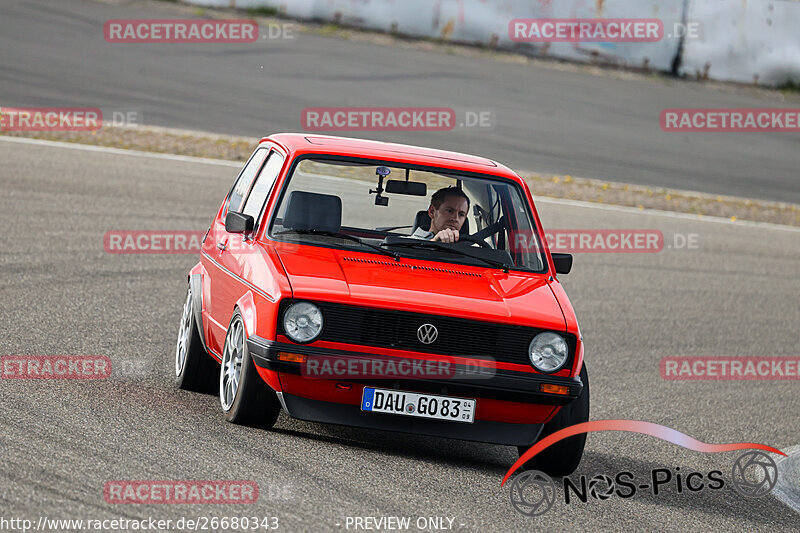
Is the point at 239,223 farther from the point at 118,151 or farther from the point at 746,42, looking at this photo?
the point at 746,42

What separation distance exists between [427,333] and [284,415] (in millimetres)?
1288

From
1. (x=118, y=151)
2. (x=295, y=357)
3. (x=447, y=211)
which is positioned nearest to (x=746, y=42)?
(x=118, y=151)

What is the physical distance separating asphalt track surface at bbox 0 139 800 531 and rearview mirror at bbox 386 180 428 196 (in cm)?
148

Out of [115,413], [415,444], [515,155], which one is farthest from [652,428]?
[515,155]

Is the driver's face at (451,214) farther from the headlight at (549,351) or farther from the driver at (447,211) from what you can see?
the headlight at (549,351)

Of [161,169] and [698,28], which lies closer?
[161,169]

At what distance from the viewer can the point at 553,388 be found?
6133 mm

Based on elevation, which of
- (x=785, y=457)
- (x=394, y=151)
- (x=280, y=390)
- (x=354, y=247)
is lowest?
(x=785, y=457)

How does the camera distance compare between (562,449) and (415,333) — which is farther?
(562,449)

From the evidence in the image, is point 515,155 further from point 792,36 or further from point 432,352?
point 432,352

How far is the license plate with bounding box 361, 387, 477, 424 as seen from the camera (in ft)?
19.7

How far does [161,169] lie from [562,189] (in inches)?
231

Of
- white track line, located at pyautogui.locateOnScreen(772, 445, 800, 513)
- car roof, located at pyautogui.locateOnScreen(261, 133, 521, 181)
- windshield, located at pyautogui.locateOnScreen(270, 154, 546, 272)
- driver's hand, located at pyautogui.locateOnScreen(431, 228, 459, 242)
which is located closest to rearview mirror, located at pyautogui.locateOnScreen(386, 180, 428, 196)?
windshield, located at pyautogui.locateOnScreen(270, 154, 546, 272)

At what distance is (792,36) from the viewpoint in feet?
80.7
